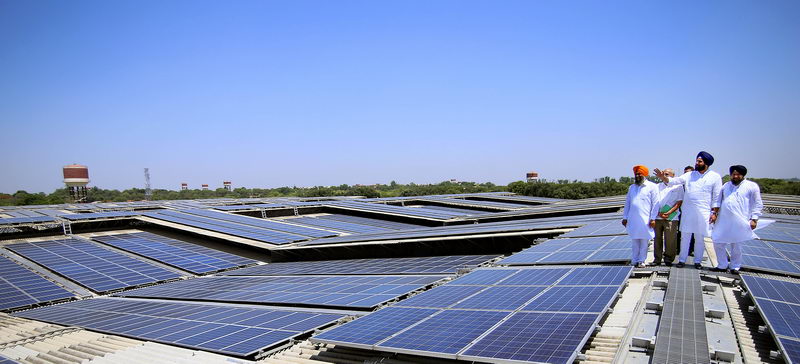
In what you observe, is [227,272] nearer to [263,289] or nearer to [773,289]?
[263,289]

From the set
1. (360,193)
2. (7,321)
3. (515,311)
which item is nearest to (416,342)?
(515,311)

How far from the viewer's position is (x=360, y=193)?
101875 millimetres

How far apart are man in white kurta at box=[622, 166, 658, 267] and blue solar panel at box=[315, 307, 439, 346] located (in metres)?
5.31

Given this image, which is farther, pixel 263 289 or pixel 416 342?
pixel 263 289

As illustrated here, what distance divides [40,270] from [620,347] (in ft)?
87.7

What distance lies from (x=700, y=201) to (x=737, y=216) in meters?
0.72

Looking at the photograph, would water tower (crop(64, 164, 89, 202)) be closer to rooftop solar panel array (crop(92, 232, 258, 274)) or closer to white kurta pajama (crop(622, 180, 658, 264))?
rooftop solar panel array (crop(92, 232, 258, 274))

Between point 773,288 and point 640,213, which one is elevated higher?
point 640,213

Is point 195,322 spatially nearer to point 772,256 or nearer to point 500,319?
point 500,319

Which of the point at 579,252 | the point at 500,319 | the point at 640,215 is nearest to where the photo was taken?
the point at 500,319

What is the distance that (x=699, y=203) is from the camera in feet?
30.5

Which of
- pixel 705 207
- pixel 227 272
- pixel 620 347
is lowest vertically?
pixel 227 272

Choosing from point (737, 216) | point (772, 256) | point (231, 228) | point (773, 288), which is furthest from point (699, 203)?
point (231, 228)

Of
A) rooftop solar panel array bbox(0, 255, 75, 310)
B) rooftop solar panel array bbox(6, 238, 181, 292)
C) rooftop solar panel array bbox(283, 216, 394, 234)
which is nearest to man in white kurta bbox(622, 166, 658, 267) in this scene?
rooftop solar panel array bbox(6, 238, 181, 292)
